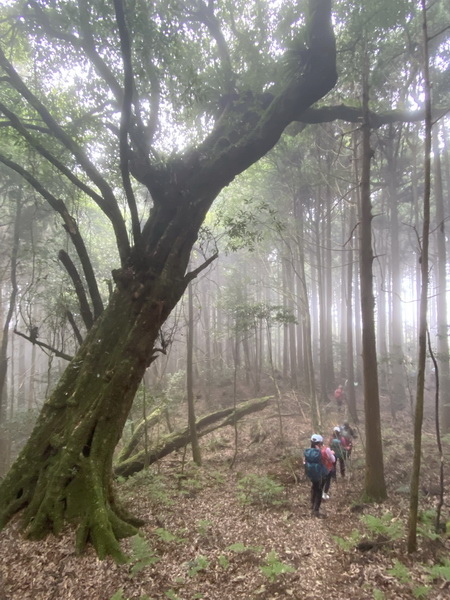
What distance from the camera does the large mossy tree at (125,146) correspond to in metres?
4.99

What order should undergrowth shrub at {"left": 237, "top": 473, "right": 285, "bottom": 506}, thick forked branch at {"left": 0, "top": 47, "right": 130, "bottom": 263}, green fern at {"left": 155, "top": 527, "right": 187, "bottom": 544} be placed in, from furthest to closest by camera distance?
undergrowth shrub at {"left": 237, "top": 473, "right": 285, "bottom": 506}, thick forked branch at {"left": 0, "top": 47, "right": 130, "bottom": 263}, green fern at {"left": 155, "top": 527, "right": 187, "bottom": 544}

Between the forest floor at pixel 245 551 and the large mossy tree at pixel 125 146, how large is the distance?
37 centimetres

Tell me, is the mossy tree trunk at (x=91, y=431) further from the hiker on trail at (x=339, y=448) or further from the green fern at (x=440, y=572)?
the hiker on trail at (x=339, y=448)

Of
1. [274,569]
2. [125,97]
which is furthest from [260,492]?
[125,97]

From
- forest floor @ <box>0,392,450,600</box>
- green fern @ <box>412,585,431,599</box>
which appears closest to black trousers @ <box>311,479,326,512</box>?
forest floor @ <box>0,392,450,600</box>

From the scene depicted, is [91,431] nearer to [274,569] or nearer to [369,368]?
[274,569]

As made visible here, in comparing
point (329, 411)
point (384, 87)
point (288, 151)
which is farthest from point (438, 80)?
point (329, 411)

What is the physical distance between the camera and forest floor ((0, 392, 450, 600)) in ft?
13.2

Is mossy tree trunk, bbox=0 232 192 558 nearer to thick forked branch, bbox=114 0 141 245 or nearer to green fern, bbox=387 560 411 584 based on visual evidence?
thick forked branch, bbox=114 0 141 245

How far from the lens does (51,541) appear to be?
4.38 metres

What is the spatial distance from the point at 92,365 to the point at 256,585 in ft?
13.4

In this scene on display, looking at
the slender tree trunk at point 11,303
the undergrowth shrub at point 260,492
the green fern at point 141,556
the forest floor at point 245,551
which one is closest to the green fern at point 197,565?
the forest floor at point 245,551

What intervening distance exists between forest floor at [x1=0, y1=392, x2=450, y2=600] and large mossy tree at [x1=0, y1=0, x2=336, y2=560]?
37 cm

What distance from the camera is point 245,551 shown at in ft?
16.7
